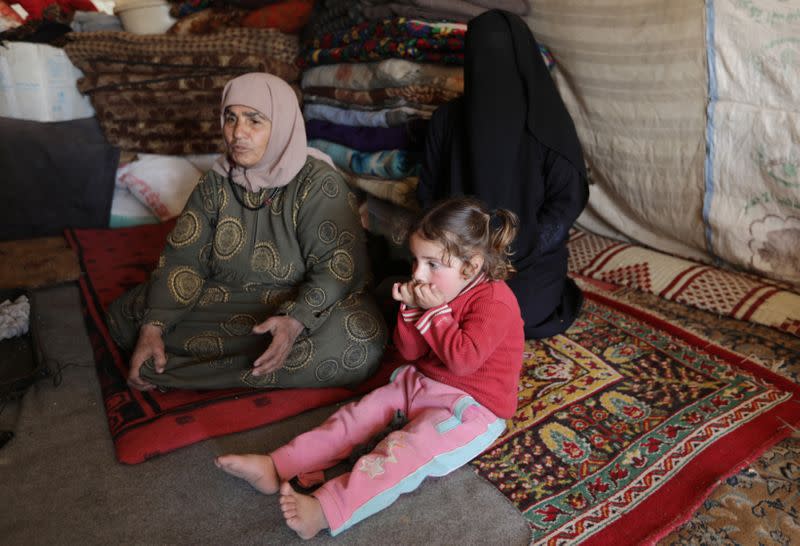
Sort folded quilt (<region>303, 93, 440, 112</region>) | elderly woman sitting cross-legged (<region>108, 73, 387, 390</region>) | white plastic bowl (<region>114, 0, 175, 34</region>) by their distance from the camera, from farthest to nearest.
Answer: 1. white plastic bowl (<region>114, 0, 175, 34</region>)
2. folded quilt (<region>303, 93, 440, 112</region>)
3. elderly woman sitting cross-legged (<region>108, 73, 387, 390</region>)

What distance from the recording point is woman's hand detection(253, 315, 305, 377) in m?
1.45

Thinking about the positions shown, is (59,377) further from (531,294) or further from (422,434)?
(531,294)

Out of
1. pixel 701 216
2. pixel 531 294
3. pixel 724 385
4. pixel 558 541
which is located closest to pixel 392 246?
pixel 531 294

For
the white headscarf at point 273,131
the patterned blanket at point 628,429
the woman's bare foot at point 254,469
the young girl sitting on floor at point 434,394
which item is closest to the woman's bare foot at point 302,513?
the young girl sitting on floor at point 434,394

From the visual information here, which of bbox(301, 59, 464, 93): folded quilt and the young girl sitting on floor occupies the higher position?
bbox(301, 59, 464, 93): folded quilt

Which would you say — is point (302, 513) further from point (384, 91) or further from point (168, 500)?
point (384, 91)

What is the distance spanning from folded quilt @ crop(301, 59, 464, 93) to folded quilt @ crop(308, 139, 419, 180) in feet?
0.89

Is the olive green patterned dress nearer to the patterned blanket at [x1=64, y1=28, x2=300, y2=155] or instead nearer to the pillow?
the pillow

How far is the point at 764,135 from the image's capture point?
1745 mm

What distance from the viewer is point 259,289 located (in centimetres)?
175

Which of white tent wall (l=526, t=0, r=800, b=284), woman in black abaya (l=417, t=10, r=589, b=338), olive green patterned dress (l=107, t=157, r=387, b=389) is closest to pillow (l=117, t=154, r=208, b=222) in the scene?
olive green patterned dress (l=107, t=157, r=387, b=389)

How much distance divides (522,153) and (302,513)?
1.28 m

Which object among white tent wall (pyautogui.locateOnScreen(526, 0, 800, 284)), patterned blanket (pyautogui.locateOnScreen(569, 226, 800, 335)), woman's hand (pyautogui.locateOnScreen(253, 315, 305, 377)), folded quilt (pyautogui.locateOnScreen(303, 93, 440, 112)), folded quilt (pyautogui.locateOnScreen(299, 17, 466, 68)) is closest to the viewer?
woman's hand (pyautogui.locateOnScreen(253, 315, 305, 377))

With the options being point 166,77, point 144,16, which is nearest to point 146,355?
point 166,77
